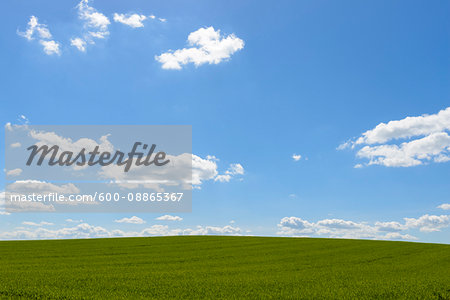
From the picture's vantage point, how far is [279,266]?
24656mm

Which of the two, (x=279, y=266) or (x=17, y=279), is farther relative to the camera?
(x=279, y=266)

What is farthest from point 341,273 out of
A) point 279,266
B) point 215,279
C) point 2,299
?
point 2,299

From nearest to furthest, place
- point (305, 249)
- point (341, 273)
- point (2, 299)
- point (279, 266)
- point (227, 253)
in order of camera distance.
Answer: point (2, 299), point (341, 273), point (279, 266), point (227, 253), point (305, 249)

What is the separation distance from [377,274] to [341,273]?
2196 mm

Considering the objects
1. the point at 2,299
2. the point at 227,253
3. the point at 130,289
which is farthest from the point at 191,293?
the point at 227,253

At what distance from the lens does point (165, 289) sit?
51.4ft

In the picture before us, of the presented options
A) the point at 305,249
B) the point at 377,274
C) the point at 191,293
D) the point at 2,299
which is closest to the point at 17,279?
the point at 2,299

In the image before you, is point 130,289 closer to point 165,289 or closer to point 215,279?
point 165,289

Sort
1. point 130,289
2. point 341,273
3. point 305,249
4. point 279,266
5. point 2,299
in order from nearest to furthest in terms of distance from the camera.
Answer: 1. point 2,299
2. point 130,289
3. point 341,273
4. point 279,266
5. point 305,249

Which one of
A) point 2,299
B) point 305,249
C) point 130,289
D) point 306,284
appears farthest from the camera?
point 305,249

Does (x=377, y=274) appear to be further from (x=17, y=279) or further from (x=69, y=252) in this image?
Result: (x=69, y=252)

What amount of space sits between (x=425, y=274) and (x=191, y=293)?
15.1 metres

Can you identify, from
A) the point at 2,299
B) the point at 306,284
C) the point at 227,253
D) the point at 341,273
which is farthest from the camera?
the point at 227,253

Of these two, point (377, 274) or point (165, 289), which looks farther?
point (377, 274)
